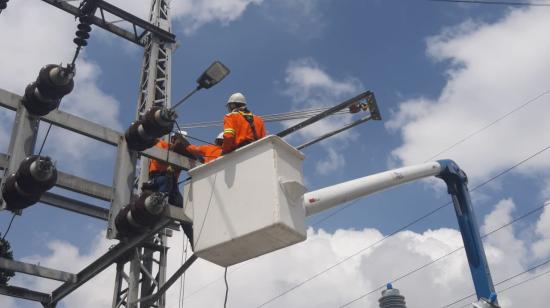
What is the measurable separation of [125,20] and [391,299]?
10.8 m

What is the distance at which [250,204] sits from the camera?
4152 millimetres

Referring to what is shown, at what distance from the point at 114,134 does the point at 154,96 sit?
2.52 m

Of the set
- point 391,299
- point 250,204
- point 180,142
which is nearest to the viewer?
point 250,204

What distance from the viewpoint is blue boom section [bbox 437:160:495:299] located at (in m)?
9.75

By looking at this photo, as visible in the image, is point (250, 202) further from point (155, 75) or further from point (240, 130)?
point (155, 75)

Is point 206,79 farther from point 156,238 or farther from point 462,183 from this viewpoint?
point 462,183

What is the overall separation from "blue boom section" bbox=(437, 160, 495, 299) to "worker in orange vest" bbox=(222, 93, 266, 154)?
598 cm

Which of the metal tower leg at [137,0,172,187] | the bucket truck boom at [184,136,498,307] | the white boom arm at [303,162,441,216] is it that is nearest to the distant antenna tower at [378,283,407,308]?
the white boom arm at [303,162,441,216]

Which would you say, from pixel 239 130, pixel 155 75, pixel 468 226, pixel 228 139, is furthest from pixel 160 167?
pixel 468 226

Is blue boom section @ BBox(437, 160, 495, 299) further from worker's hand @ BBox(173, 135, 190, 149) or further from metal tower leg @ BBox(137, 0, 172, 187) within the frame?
worker's hand @ BBox(173, 135, 190, 149)

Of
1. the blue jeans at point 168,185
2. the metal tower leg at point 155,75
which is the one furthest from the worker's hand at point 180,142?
the metal tower leg at point 155,75

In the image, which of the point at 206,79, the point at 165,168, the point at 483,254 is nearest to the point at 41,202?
the point at 165,168

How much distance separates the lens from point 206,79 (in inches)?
233

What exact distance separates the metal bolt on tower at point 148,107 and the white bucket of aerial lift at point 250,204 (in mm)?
2492
